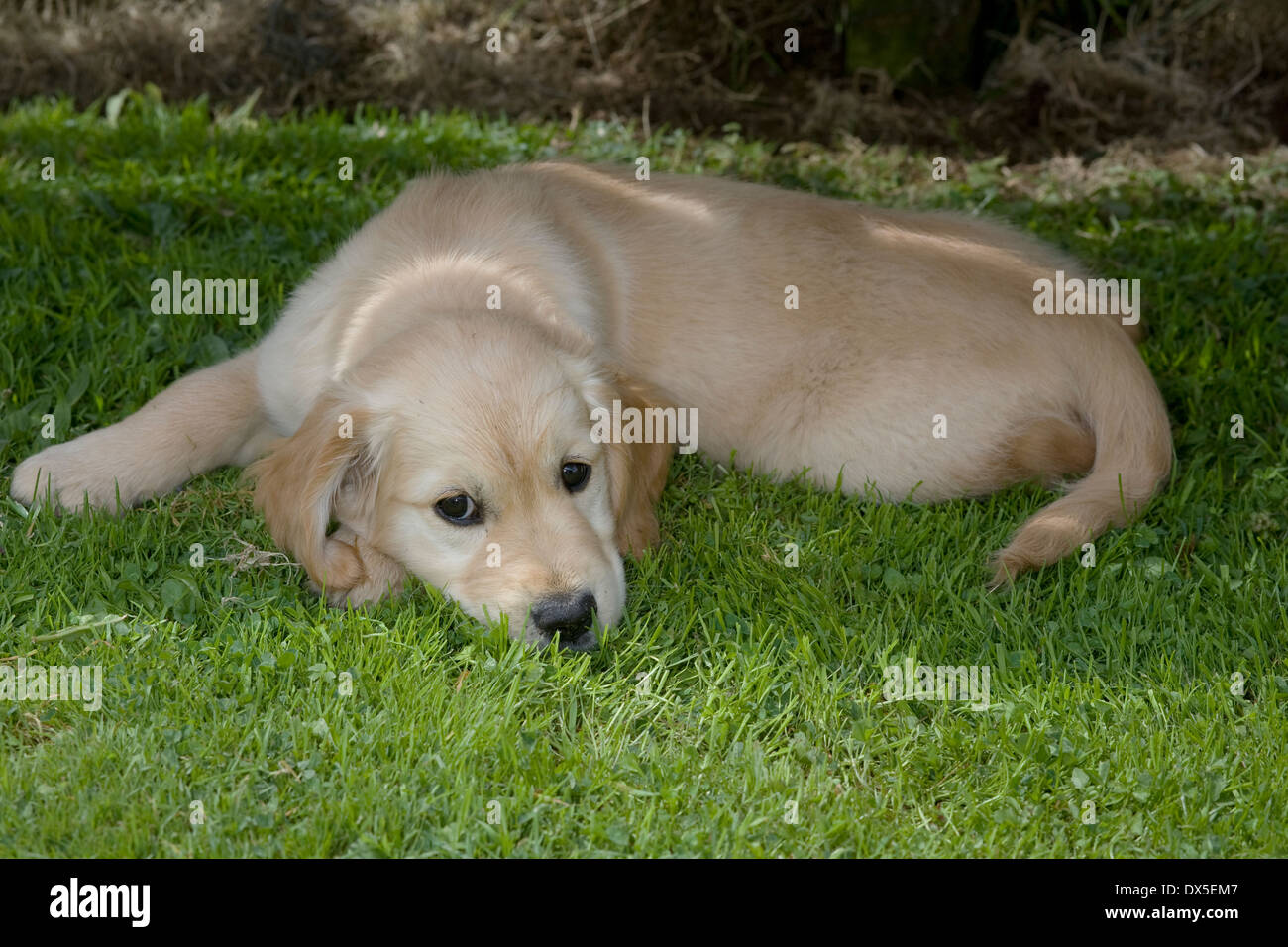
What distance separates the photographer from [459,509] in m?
3.29

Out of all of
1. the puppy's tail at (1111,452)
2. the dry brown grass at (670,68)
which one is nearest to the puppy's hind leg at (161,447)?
the puppy's tail at (1111,452)

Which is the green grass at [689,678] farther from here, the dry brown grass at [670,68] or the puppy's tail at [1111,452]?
the dry brown grass at [670,68]

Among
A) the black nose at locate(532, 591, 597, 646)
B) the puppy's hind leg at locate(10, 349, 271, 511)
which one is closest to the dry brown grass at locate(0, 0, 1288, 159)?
the puppy's hind leg at locate(10, 349, 271, 511)

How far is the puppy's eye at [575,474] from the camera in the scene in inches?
134

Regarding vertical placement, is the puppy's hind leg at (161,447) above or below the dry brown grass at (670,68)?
below

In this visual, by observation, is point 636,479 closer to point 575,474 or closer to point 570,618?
point 575,474

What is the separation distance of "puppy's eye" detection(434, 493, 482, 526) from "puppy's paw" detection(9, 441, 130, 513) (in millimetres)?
1106

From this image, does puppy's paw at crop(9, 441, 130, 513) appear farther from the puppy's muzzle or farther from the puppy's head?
the puppy's muzzle

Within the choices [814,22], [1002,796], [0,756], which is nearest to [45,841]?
[0,756]

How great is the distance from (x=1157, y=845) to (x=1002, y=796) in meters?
0.31

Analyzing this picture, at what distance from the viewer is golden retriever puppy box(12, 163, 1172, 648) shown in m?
3.27

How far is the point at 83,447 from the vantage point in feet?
12.7

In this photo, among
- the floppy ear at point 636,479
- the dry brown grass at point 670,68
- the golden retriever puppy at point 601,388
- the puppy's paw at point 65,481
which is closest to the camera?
the golden retriever puppy at point 601,388

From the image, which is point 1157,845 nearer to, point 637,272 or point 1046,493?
point 1046,493
